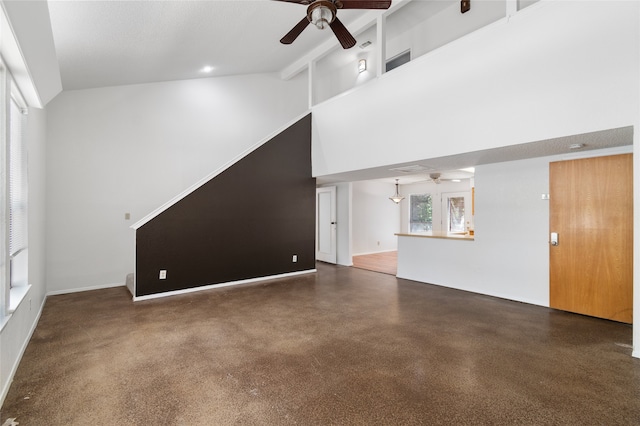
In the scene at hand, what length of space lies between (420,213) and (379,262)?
3445 millimetres

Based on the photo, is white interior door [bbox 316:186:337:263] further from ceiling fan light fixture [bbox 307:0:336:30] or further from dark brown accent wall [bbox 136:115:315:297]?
ceiling fan light fixture [bbox 307:0:336:30]

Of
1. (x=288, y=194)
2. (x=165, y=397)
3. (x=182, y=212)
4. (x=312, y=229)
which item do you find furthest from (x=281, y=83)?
(x=165, y=397)

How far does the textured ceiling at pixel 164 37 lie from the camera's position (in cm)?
351

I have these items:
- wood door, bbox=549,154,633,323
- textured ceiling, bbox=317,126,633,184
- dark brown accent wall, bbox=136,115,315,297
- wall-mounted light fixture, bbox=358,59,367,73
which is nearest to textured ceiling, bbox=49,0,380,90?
wall-mounted light fixture, bbox=358,59,367,73

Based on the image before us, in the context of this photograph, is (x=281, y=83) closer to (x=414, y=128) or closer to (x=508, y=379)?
(x=414, y=128)

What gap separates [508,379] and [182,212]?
189 inches

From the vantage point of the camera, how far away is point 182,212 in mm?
5234

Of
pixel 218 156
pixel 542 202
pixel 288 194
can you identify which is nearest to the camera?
pixel 542 202

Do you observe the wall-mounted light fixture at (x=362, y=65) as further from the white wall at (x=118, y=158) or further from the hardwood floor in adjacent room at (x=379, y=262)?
the hardwood floor in adjacent room at (x=379, y=262)

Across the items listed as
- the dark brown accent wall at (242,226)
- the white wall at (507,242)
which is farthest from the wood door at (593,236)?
the dark brown accent wall at (242,226)

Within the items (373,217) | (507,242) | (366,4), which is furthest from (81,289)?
(373,217)

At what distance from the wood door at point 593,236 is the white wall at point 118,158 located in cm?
613

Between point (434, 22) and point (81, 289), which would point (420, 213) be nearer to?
point (434, 22)

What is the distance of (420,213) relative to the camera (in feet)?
36.2
